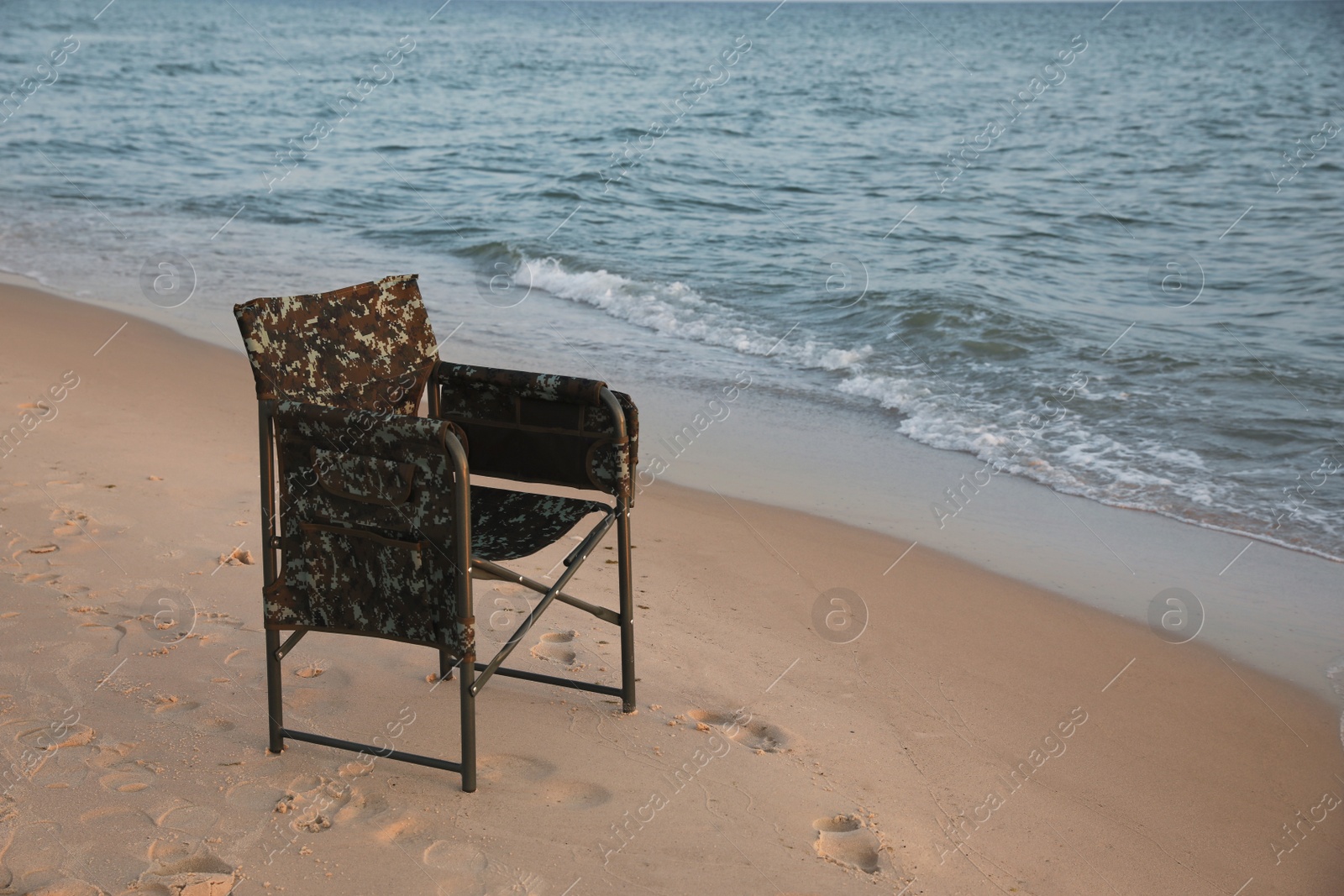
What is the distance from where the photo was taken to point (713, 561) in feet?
12.7

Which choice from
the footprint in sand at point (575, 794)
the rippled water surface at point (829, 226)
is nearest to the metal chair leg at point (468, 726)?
the footprint in sand at point (575, 794)

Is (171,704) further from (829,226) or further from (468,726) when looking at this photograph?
(829,226)

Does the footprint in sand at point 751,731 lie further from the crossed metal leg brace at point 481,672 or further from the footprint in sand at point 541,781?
the footprint in sand at point 541,781

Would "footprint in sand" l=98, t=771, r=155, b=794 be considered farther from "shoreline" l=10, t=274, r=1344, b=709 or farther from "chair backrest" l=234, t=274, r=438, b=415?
"shoreline" l=10, t=274, r=1344, b=709

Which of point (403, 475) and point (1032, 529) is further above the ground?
point (403, 475)

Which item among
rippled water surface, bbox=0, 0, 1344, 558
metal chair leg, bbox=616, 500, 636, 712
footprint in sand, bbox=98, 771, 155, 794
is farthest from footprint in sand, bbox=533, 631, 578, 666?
rippled water surface, bbox=0, 0, 1344, 558

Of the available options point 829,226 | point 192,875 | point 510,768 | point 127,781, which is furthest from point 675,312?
point 192,875

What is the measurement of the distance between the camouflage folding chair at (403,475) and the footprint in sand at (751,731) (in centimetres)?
20

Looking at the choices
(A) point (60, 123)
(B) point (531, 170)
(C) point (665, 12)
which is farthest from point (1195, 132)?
(C) point (665, 12)

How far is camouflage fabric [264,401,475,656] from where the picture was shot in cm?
212

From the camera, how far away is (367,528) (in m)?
2.26

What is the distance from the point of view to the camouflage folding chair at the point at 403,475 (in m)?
2.16

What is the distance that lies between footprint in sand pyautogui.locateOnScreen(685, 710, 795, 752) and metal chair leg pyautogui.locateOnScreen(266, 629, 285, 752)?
1002 millimetres

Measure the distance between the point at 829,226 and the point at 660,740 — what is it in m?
9.48
